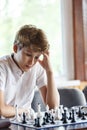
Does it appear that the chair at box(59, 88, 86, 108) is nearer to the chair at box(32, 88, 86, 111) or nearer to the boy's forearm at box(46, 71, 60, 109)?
the chair at box(32, 88, 86, 111)

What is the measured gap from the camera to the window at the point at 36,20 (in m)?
3.37

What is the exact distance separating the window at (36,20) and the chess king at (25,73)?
91 cm

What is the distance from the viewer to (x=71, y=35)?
373cm

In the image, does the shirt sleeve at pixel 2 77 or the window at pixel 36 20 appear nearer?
the shirt sleeve at pixel 2 77

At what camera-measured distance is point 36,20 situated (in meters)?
3.55

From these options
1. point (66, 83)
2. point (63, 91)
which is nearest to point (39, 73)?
point (63, 91)

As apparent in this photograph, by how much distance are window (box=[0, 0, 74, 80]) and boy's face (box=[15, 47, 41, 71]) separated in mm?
1007

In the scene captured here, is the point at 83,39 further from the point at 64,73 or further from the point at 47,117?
the point at 47,117

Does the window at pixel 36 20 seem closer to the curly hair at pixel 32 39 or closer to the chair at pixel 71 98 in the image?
the chair at pixel 71 98

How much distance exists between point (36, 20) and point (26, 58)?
132cm

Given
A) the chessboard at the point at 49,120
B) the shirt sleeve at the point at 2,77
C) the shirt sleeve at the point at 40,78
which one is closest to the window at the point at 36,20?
the shirt sleeve at the point at 40,78

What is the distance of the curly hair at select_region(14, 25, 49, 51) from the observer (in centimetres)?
220

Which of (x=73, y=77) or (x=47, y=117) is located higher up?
(x=73, y=77)

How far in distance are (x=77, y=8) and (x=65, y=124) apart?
2149 mm
